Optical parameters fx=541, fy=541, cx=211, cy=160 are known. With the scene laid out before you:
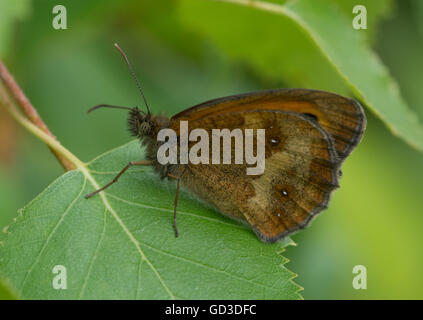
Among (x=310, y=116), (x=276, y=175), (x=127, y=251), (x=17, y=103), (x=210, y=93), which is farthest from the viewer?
(x=210, y=93)

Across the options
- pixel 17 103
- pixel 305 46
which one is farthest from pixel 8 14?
pixel 305 46

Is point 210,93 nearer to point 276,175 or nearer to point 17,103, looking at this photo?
point 276,175

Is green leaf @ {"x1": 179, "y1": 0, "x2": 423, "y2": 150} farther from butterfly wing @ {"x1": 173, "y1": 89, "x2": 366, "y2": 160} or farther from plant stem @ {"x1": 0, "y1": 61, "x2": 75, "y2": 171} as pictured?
plant stem @ {"x1": 0, "y1": 61, "x2": 75, "y2": 171}

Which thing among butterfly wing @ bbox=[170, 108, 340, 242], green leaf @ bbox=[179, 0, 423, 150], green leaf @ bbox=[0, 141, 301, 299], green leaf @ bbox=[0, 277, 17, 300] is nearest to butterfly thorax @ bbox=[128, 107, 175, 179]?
butterfly wing @ bbox=[170, 108, 340, 242]

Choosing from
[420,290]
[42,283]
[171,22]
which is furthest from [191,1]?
[420,290]

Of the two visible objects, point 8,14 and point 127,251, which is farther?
point 8,14
